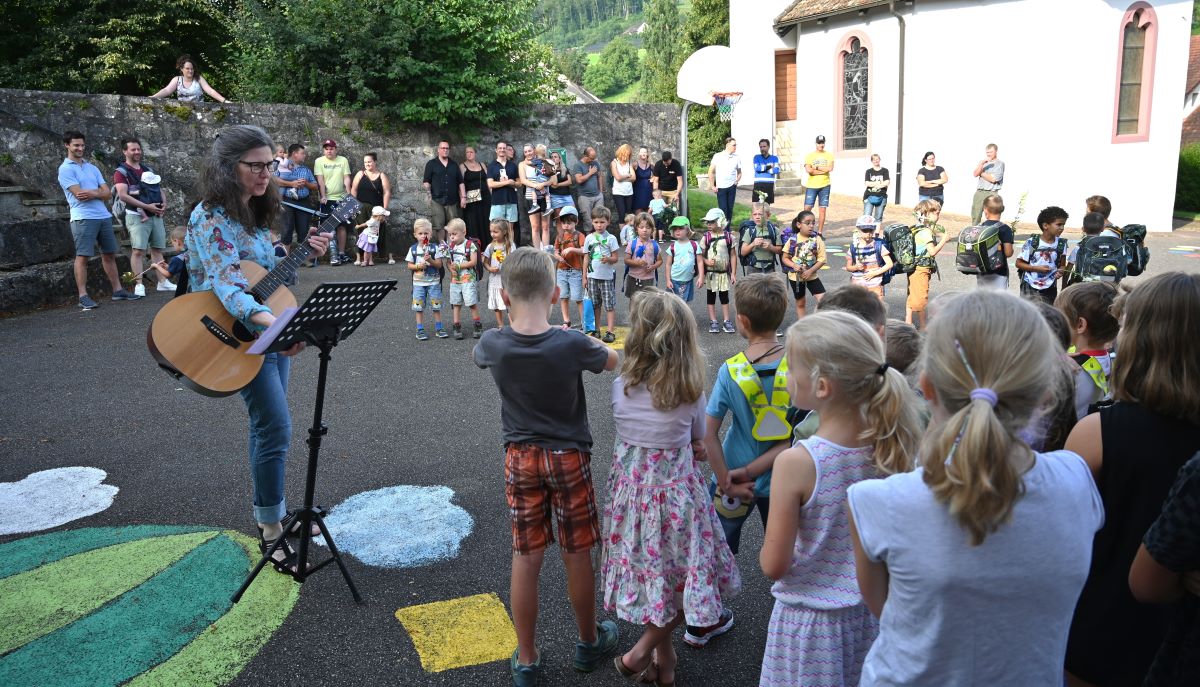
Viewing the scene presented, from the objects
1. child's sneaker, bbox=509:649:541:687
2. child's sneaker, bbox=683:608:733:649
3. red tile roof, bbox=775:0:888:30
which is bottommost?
child's sneaker, bbox=683:608:733:649

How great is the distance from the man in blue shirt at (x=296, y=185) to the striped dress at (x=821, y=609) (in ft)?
38.2

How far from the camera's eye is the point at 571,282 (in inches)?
358

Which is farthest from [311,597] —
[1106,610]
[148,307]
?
[148,307]

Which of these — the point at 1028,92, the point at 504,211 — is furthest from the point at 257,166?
the point at 1028,92

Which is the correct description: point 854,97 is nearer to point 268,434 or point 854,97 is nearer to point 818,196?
point 818,196

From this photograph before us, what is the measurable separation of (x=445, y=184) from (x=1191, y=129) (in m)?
33.8

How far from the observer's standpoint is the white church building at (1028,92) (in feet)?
58.7

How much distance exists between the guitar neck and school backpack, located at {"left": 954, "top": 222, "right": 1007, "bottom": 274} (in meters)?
6.55

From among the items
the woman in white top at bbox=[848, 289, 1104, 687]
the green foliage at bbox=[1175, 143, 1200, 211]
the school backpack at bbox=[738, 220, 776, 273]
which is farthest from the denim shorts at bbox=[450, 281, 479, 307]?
the green foliage at bbox=[1175, 143, 1200, 211]

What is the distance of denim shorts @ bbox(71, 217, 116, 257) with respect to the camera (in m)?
10.2

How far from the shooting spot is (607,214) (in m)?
9.06

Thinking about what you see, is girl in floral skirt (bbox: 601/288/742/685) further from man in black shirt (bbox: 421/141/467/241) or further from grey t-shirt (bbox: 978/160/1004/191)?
grey t-shirt (bbox: 978/160/1004/191)

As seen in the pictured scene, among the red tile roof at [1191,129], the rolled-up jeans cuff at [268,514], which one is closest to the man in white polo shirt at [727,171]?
the rolled-up jeans cuff at [268,514]

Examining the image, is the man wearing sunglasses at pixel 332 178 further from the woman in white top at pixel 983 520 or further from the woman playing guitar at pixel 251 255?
the woman in white top at pixel 983 520
